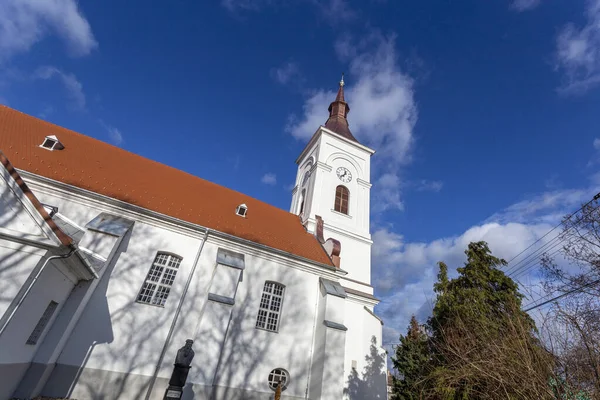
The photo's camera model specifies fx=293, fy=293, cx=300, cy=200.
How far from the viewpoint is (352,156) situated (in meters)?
23.1

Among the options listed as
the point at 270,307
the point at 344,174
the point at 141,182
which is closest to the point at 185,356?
the point at 270,307

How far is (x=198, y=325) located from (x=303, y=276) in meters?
5.28

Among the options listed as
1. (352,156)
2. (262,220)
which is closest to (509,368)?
(262,220)

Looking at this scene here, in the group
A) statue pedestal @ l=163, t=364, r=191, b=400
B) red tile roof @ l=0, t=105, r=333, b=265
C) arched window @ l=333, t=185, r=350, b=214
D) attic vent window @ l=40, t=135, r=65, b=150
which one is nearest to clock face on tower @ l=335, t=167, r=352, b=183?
arched window @ l=333, t=185, r=350, b=214

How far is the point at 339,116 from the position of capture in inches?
1087

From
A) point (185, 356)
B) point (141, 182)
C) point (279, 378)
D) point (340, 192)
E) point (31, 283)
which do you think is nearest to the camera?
point (31, 283)

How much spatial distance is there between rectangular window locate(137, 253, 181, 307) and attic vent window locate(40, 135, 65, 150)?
6676mm

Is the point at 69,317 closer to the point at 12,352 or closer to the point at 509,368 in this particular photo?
the point at 12,352

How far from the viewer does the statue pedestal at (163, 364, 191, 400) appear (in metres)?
8.48

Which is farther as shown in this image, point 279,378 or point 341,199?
point 341,199

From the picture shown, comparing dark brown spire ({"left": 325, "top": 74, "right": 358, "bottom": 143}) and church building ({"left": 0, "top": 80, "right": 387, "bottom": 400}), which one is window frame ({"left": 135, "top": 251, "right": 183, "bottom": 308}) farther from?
dark brown spire ({"left": 325, "top": 74, "right": 358, "bottom": 143})

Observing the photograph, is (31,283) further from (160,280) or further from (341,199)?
(341,199)

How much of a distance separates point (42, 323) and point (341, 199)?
54.0ft

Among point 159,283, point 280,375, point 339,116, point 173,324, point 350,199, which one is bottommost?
point 280,375
